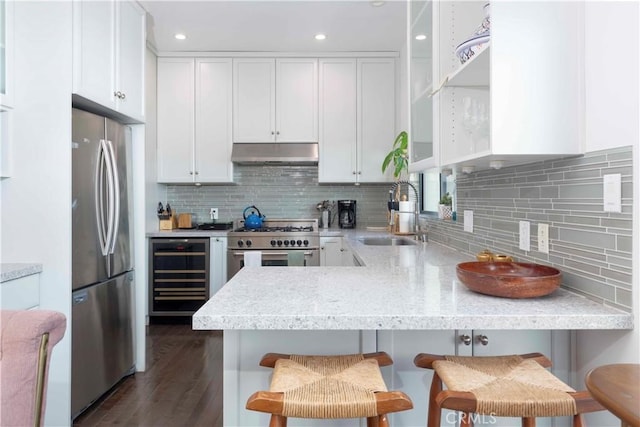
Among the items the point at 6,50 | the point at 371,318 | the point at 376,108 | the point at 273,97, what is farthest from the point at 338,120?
the point at 371,318

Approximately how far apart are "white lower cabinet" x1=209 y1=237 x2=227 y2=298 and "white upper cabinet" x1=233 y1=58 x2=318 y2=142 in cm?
107

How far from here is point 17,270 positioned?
1.78 metres

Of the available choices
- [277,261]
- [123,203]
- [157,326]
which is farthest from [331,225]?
[123,203]

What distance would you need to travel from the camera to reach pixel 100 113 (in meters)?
2.45

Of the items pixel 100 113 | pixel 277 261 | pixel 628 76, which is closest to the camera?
pixel 628 76

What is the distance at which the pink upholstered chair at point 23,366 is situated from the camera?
1.01 metres

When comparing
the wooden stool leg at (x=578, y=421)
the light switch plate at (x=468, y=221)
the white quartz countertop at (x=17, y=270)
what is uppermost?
the light switch plate at (x=468, y=221)

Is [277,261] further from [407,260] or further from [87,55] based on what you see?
[87,55]

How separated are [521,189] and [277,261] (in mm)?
2499

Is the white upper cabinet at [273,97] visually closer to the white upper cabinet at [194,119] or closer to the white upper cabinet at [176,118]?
the white upper cabinet at [194,119]

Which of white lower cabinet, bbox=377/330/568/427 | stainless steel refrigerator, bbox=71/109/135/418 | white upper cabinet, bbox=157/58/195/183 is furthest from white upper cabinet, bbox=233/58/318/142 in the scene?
white lower cabinet, bbox=377/330/568/427

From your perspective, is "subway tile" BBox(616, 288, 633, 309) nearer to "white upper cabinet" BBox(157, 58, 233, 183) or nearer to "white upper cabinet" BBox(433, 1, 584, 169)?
"white upper cabinet" BBox(433, 1, 584, 169)

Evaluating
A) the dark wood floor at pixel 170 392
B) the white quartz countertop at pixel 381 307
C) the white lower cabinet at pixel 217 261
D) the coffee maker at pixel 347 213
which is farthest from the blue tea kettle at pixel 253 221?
the white quartz countertop at pixel 381 307

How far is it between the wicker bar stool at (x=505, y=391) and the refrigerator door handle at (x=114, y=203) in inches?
77.9
